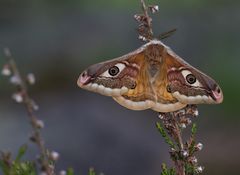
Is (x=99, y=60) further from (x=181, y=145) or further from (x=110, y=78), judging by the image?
(x=181, y=145)

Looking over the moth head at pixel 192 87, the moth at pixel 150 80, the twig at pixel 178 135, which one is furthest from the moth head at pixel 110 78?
the twig at pixel 178 135

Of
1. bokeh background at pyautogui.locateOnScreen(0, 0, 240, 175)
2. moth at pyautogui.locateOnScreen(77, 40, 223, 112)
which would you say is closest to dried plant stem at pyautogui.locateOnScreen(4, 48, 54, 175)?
moth at pyautogui.locateOnScreen(77, 40, 223, 112)

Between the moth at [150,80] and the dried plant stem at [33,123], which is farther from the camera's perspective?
the moth at [150,80]

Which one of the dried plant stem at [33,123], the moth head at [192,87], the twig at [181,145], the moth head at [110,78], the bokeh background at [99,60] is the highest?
the dried plant stem at [33,123]

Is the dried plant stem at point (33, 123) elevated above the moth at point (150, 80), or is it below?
above

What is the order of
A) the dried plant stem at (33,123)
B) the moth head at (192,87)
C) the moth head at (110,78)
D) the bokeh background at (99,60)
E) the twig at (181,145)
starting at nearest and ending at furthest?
the dried plant stem at (33,123) → the twig at (181,145) → the moth head at (192,87) → the moth head at (110,78) → the bokeh background at (99,60)

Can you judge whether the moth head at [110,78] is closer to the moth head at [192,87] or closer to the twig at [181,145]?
the moth head at [192,87]

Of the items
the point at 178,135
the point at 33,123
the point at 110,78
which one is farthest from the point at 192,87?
the point at 33,123

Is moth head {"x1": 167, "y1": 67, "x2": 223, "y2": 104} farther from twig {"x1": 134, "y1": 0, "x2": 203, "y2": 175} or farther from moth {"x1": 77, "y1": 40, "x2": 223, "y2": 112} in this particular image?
twig {"x1": 134, "y1": 0, "x2": 203, "y2": 175}
